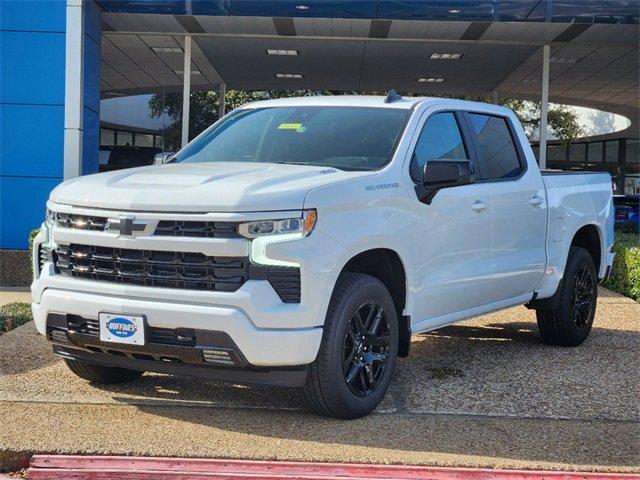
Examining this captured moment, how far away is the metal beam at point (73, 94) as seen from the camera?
1222cm

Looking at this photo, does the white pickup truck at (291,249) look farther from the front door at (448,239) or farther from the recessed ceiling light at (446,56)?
the recessed ceiling light at (446,56)

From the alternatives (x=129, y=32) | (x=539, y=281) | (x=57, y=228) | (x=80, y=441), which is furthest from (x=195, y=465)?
(x=129, y=32)

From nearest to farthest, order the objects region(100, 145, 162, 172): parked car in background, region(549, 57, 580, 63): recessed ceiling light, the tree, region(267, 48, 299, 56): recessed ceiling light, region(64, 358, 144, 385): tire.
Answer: region(64, 358, 144, 385): tire → region(267, 48, 299, 56): recessed ceiling light → region(549, 57, 580, 63): recessed ceiling light → region(100, 145, 162, 172): parked car in background → the tree

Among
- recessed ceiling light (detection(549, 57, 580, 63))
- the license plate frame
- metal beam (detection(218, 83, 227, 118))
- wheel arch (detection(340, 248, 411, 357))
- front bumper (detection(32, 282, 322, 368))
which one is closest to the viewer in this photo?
front bumper (detection(32, 282, 322, 368))

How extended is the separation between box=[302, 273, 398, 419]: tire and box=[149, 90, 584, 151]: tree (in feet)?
50.8

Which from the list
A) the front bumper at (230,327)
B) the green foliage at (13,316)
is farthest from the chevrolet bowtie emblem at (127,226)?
the green foliage at (13,316)

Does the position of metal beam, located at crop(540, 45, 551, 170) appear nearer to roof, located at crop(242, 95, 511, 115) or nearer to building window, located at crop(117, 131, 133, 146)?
building window, located at crop(117, 131, 133, 146)

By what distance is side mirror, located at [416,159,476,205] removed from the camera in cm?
519

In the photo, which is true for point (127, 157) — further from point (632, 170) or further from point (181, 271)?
point (632, 170)

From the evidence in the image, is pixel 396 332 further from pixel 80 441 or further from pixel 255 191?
pixel 80 441

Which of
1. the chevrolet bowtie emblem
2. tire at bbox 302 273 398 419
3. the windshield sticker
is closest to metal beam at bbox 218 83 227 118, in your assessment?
the windshield sticker

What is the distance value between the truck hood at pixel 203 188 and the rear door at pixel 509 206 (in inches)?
62.5

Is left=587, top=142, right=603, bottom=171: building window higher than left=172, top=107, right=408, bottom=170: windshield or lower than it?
higher

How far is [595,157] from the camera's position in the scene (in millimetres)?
35094
